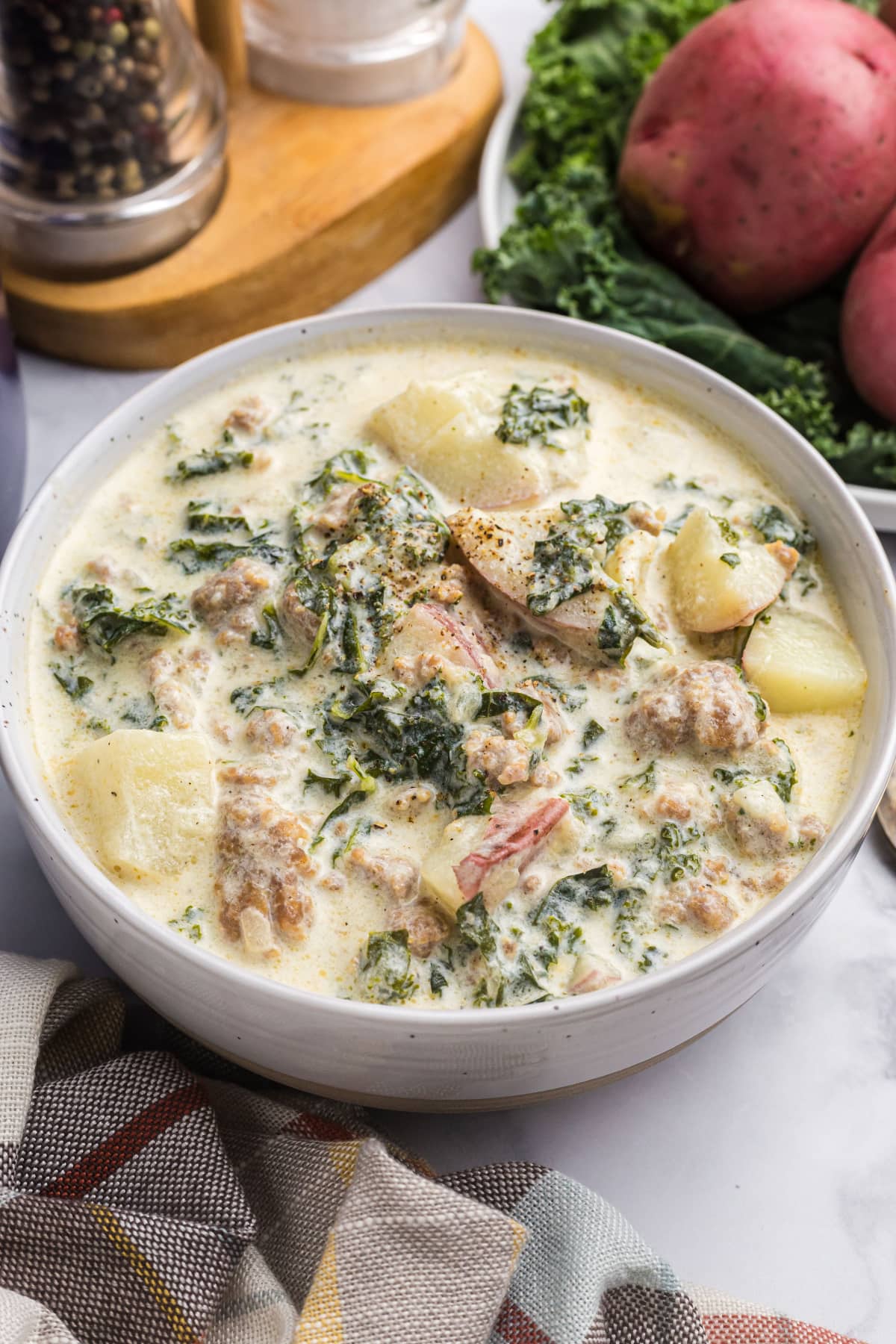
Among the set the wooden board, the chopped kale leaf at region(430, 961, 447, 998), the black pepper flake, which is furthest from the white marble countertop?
the black pepper flake

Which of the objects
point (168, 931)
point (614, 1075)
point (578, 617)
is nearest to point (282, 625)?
point (578, 617)

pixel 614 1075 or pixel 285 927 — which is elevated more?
pixel 285 927

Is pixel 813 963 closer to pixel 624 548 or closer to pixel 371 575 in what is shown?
pixel 624 548

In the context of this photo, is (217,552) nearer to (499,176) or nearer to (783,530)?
(783,530)

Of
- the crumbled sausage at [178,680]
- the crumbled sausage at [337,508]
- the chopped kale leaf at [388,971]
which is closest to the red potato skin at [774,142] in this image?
the crumbled sausage at [337,508]

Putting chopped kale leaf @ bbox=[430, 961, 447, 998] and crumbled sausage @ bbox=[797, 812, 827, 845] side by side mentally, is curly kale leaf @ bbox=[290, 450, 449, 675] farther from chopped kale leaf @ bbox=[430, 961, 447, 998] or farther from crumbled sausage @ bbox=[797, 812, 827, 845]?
crumbled sausage @ bbox=[797, 812, 827, 845]

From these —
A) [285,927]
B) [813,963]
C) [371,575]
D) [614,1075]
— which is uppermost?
[371,575]

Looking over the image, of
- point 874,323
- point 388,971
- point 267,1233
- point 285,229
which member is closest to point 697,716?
point 388,971
